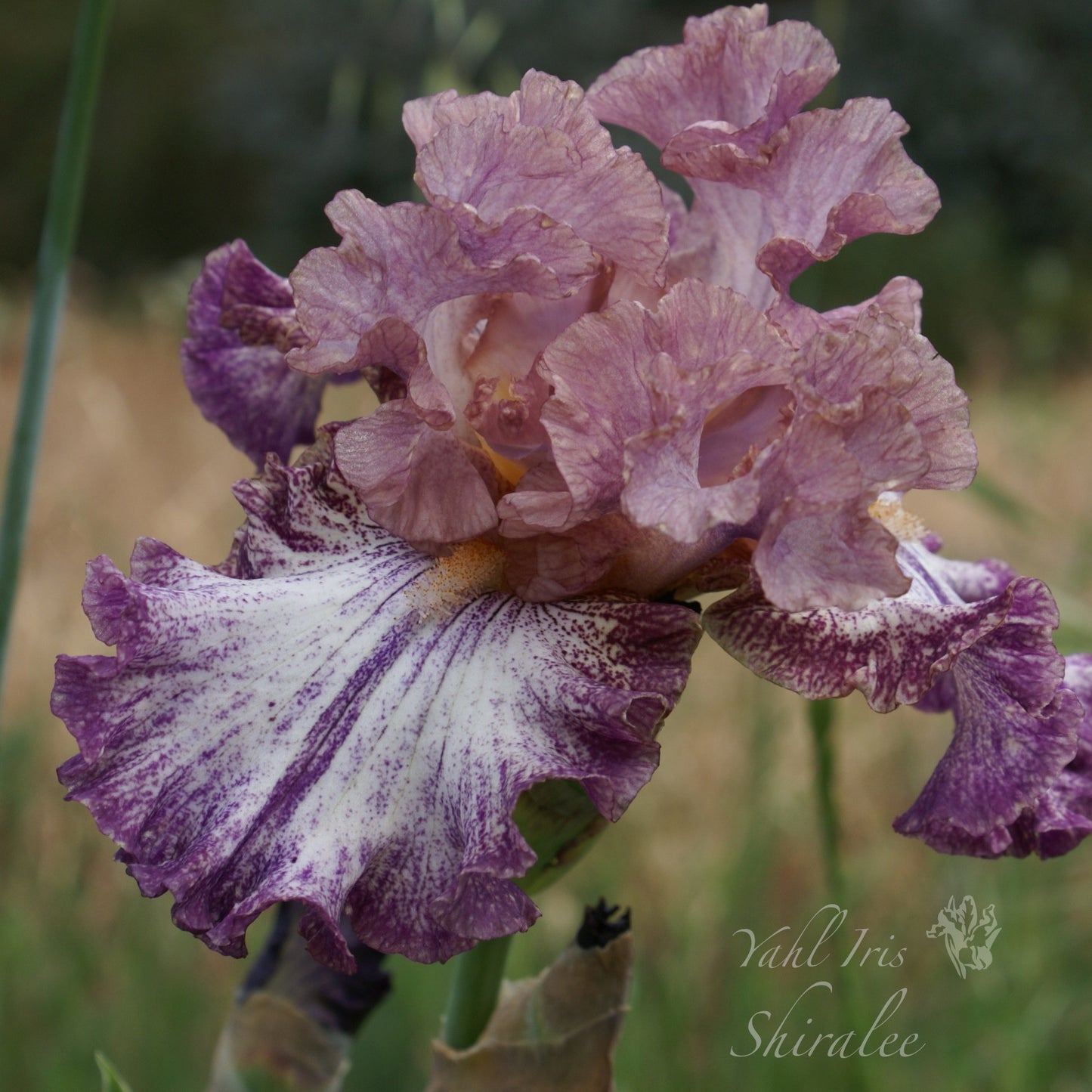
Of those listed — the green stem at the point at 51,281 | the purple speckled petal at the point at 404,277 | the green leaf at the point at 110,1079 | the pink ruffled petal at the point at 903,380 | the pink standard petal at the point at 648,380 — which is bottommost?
the green leaf at the point at 110,1079

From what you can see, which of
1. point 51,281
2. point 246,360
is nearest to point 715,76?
point 246,360

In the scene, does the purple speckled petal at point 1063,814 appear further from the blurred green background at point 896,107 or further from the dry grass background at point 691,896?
the blurred green background at point 896,107

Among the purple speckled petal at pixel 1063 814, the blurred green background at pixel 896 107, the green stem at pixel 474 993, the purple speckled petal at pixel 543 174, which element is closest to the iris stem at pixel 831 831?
the purple speckled petal at pixel 1063 814

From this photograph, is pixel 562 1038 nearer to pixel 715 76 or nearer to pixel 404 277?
pixel 404 277

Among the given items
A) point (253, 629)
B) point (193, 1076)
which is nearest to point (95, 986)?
point (193, 1076)

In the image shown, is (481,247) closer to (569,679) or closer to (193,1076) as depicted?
(569,679)

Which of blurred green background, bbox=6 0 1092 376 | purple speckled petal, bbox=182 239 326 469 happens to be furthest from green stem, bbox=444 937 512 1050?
blurred green background, bbox=6 0 1092 376
